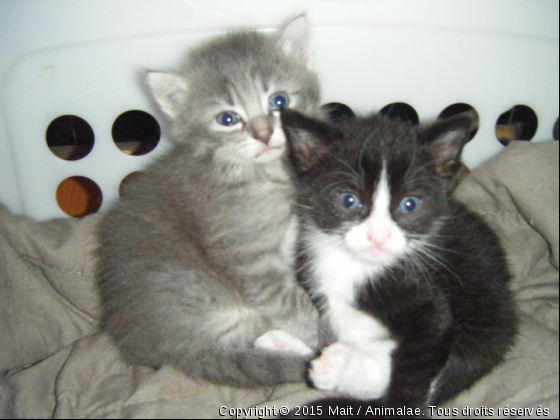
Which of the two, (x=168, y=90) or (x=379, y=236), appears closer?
(x=379, y=236)

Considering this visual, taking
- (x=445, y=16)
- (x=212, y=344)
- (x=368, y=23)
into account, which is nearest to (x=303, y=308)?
(x=212, y=344)

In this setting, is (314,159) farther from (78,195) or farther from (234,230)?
(78,195)

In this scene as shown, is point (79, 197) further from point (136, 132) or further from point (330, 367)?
point (330, 367)

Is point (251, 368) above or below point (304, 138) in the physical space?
below

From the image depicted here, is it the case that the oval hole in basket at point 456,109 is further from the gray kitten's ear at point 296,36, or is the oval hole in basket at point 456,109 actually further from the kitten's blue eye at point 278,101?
the kitten's blue eye at point 278,101

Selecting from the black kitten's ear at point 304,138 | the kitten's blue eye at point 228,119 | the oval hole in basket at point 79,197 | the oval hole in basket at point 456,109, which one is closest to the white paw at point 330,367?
the black kitten's ear at point 304,138

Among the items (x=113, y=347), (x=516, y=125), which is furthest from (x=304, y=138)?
(x=516, y=125)

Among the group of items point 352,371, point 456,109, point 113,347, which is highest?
point 456,109
